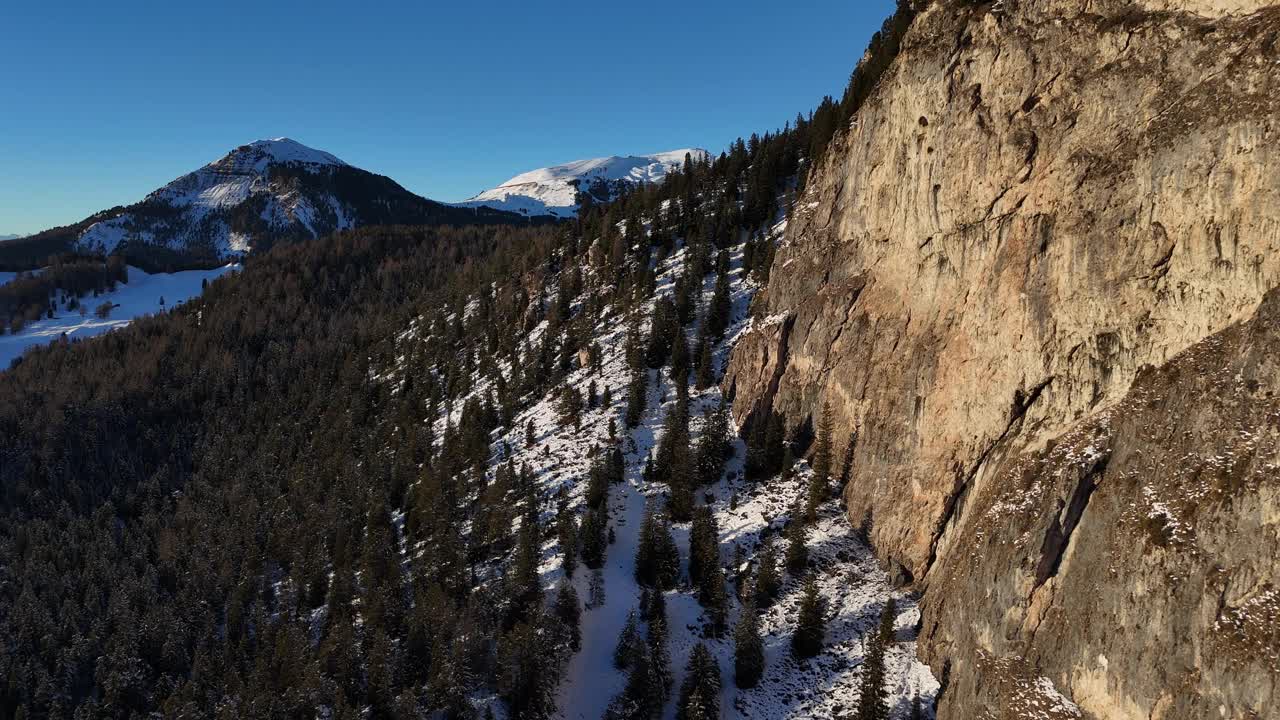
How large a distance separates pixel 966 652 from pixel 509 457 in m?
52.9

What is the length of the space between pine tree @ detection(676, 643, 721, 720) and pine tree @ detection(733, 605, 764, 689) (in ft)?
7.19

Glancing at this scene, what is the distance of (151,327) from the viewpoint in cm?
16962

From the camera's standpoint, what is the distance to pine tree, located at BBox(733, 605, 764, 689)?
44406 millimetres

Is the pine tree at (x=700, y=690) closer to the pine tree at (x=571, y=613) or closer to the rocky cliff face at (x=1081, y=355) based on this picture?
the pine tree at (x=571, y=613)

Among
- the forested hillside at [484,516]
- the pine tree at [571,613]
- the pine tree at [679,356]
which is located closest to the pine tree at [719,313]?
the forested hillside at [484,516]

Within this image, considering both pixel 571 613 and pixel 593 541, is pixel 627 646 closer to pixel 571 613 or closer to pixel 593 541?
pixel 571 613

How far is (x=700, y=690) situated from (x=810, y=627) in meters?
10.1

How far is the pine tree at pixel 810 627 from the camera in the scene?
45.4 metres

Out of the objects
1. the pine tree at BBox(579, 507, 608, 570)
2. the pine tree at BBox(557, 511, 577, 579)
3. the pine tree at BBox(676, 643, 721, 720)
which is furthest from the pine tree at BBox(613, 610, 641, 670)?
the pine tree at BBox(557, 511, 577, 579)

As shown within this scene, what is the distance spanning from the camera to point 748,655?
44438 millimetres

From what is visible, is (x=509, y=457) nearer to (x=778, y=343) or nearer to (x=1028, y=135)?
(x=778, y=343)

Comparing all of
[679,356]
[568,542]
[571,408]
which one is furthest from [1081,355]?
[571,408]

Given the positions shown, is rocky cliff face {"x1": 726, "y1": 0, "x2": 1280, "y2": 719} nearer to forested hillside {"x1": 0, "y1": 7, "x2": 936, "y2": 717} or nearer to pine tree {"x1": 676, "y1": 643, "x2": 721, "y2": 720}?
forested hillside {"x1": 0, "y1": 7, "x2": 936, "y2": 717}

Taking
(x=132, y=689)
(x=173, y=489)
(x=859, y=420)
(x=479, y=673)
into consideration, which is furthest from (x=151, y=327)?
(x=859, y=420)
